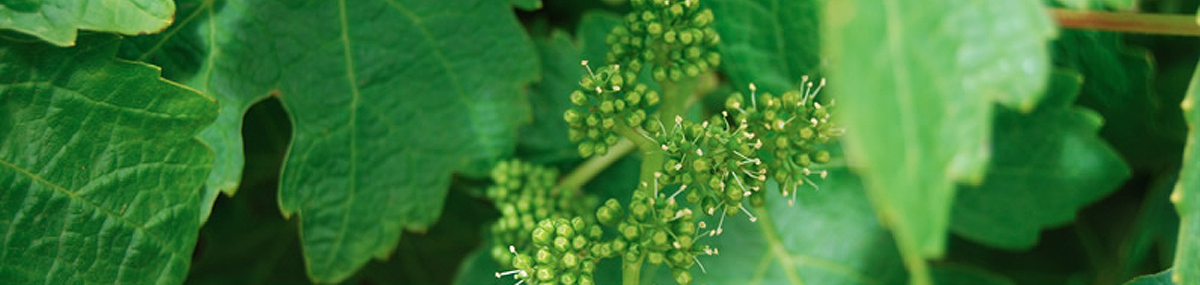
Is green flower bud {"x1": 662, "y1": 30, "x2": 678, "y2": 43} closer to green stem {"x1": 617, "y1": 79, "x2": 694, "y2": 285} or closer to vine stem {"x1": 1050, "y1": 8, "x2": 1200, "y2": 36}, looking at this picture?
green stem {"x1": 617, "y1": 79, "x2": 694, "y2": 285}

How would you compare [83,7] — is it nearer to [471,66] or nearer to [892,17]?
[471,66]

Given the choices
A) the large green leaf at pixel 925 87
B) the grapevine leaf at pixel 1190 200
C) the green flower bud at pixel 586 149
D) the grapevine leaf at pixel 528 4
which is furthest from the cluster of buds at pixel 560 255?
the grapevine leaf at pixel 1190 200

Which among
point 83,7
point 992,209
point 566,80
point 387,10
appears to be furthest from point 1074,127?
point 83,7

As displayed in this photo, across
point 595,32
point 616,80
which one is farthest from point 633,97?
point 595,32

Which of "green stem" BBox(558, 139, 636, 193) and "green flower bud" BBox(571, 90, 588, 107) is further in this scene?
"green stem" BBox(558, 139, 636, 193)

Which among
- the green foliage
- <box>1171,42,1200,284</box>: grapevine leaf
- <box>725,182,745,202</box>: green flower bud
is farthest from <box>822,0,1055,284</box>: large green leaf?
<box>725,182,745,202</box>: green flower bud

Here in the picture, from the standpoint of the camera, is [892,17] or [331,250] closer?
[892,17]
